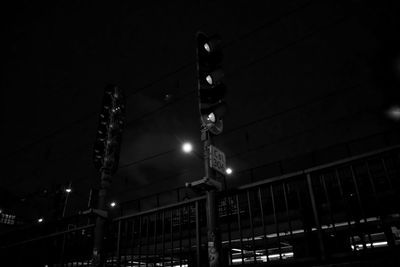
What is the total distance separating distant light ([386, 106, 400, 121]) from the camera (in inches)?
409

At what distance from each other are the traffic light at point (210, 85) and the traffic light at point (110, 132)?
2.01 m

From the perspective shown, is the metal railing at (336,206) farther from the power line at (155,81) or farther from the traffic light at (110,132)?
the power line at (155,81)

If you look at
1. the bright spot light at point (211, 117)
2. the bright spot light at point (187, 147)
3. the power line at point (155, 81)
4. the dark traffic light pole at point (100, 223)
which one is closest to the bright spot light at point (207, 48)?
the bright spot light at point (211, 117)

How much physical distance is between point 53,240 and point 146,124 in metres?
6.27

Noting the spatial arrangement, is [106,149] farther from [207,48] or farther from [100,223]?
[207,48]

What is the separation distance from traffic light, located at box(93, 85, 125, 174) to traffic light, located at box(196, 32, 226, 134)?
2.01m

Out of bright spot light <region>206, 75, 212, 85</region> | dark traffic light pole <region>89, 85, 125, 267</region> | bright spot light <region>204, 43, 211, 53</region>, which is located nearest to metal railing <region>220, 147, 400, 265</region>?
bright spot light <region>206, 75, 212, 85</region>

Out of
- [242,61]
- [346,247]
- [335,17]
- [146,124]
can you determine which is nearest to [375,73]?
[335,17]

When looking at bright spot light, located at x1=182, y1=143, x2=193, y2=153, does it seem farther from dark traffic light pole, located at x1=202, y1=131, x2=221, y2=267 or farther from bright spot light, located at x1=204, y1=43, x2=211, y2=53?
dark traffic light pole, located at x1=202, y1=131, x2=221, y2=267

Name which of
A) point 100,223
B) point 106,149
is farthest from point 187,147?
point 100,223

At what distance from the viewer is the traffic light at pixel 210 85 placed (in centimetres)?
356

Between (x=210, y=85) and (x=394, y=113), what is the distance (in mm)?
9754

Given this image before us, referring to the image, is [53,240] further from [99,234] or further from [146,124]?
[146,124]

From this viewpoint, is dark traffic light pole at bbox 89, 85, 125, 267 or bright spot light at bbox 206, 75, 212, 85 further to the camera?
dark traffic light pole at bbox 89, 85, 125, 267
